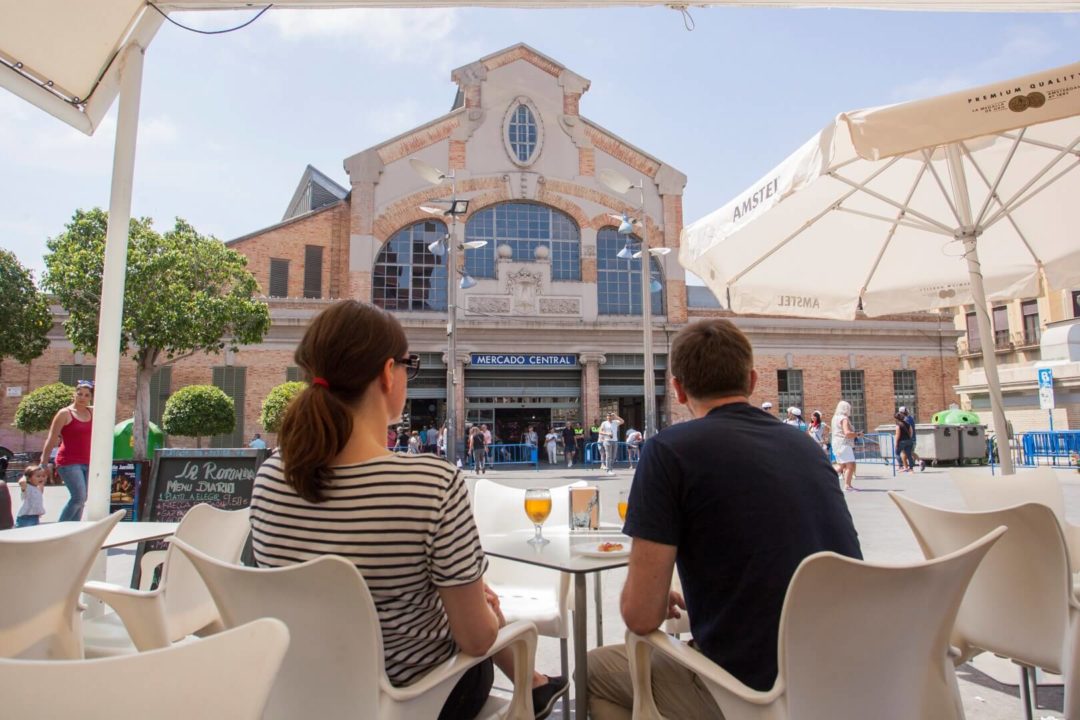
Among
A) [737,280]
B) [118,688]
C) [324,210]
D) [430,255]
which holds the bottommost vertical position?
[118,688]

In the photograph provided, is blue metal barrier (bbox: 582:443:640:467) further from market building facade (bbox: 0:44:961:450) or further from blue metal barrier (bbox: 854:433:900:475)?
blue metal barrier (bbox: 854:433:900:475)

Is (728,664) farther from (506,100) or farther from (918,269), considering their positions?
(506,100)

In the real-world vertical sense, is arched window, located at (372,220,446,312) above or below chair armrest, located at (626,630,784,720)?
above

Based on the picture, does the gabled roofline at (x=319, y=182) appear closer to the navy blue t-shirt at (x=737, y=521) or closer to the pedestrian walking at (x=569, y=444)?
the pedestrian walking at (x=569, y=444)

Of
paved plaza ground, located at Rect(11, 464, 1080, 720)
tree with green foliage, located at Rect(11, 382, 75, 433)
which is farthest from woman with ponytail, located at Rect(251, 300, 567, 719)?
tree with green foliage, located at Rect(11, 382, 75, 433)

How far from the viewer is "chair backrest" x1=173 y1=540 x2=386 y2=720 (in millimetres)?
1507

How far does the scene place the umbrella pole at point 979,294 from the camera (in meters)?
3.99

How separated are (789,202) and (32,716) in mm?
5049

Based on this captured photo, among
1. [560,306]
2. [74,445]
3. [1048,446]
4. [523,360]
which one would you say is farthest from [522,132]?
[74,445]

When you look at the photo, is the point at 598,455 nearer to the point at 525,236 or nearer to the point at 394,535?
the point at 525,236

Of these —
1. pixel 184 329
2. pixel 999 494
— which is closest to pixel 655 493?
pixel 999 494

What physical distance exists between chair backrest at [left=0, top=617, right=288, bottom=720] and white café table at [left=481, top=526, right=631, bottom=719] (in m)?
1.42

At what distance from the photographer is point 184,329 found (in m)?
16.9

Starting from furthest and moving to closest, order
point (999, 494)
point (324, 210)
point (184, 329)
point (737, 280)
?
point (324, 210), point (184, 329), point (737, 280), point (999, 494)
